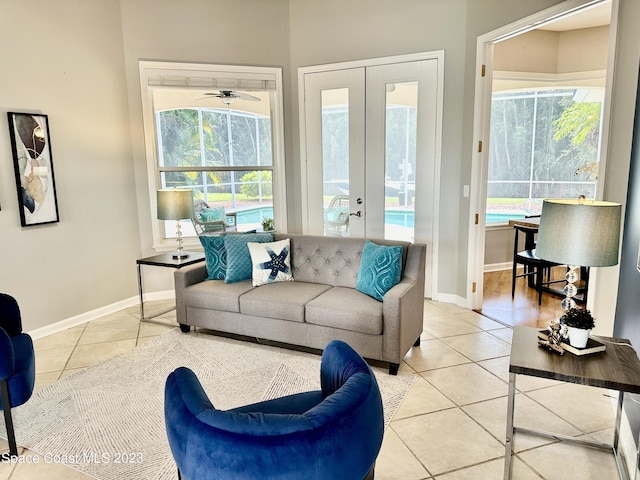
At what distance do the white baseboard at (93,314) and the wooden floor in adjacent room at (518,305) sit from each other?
11.4 ft

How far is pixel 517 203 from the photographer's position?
625 centimetres

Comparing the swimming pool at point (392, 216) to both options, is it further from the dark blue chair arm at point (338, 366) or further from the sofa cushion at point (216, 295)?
the dark blue chair arm at point (338, 366)

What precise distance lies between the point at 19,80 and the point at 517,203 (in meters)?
5.95

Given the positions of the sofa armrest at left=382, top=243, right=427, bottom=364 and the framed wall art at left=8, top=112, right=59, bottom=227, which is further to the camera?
the framed wall art at left=8, top=112, right=59, bottom=227

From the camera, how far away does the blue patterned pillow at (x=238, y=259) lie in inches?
149

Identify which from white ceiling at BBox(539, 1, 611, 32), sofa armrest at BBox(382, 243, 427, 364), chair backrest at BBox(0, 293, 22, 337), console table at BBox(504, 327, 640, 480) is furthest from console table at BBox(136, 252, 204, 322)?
white ceiling at BBox(539, 1, 611, 32)

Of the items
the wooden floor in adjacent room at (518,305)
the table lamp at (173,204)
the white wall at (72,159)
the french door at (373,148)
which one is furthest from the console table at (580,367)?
the white wall at (72,159)

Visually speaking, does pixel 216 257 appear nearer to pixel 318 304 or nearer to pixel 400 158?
pixel 318 304

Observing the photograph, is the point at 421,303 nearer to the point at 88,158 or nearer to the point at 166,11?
the point at 88,158

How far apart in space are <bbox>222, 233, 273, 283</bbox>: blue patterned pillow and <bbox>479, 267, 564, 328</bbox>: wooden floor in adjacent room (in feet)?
7.63

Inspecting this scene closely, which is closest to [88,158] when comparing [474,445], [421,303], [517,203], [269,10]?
[269,10]

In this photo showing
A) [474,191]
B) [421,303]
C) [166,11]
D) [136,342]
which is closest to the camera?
[421,303]

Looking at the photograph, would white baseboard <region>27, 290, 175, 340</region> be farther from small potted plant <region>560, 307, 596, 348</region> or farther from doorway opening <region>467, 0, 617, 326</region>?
small potted plant <region>560, 307, 596, 348</region>

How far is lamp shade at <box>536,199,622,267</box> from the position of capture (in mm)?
1769
